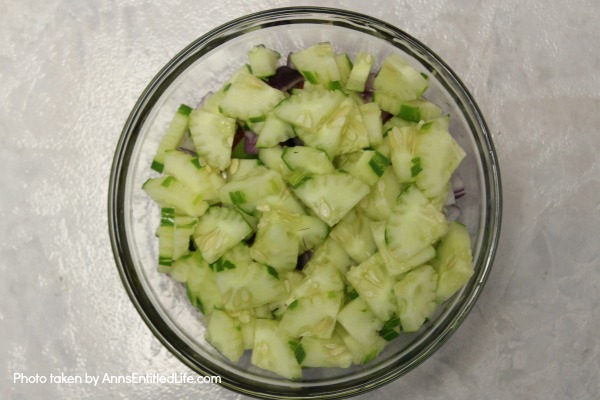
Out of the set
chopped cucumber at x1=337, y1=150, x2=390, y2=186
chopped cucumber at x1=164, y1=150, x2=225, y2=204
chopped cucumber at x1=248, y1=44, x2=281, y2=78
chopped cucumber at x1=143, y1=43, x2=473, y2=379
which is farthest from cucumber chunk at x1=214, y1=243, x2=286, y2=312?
chopped cucumber at x1=248, y1=44, x2=281, y2=78

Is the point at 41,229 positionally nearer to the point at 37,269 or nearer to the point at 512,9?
the point at 37,269

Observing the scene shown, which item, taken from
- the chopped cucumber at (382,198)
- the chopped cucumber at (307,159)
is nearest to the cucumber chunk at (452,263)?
the chopped cucumber at (382,198)

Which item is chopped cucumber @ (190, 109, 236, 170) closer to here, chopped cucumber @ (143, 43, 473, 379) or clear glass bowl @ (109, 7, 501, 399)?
chopped cucumber @ (143, 43, 473, 379)

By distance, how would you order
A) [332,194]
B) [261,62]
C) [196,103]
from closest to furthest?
1. [332,194]
2. [261,62]
3. [196,103]

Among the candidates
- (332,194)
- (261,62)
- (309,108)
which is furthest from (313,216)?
(261,62)

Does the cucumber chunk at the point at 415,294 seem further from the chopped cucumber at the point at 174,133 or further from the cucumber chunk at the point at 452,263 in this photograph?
the chopped cucumber at the point at 174,133

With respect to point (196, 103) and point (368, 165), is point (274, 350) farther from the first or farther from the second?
point (196, 103)
